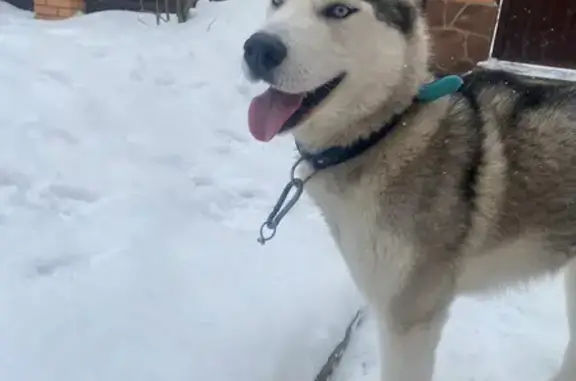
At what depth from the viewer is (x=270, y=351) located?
7.61ft

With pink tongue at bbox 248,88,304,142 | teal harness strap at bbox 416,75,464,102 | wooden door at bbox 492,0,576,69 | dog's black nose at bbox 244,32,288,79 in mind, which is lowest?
wooden door at bbox 492,0,576,69

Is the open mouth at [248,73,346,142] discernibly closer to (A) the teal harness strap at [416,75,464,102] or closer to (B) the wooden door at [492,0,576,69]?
(A) the teal harness strap at [416,75,464,102]

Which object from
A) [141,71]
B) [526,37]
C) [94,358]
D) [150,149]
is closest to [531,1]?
[526,37]

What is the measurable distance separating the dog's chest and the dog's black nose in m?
0.38

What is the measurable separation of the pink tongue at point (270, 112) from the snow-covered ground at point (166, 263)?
0.77m

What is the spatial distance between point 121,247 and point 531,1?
4.37 metres

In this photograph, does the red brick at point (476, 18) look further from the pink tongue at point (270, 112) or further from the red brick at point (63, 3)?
the pink tongue at point (270, 112)

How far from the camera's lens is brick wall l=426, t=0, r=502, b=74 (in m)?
5.40

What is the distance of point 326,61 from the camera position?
179 cm

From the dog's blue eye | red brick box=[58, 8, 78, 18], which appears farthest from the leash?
red brick box=[58, 8, 78, 18]

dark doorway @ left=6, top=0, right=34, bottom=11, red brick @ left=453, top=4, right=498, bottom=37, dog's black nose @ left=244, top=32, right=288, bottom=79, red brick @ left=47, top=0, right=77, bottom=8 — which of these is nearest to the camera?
dog's black nose @ left=244, top=32, right=288, bottom=79

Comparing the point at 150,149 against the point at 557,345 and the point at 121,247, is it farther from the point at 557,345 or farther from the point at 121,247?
the point at 557,345

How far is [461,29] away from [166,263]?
3545 mm

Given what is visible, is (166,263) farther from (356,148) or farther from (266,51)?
(266,51)
